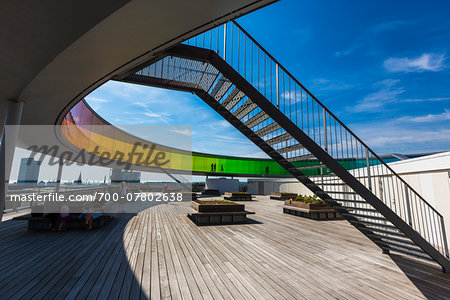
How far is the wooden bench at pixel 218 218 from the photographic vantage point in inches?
399

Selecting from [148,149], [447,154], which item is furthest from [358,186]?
[148,149]

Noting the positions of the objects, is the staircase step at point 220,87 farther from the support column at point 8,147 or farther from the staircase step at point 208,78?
the support column at point 8,147

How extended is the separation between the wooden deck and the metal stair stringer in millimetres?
738

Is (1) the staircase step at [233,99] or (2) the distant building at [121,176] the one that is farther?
(2) the distant building at [121,176]

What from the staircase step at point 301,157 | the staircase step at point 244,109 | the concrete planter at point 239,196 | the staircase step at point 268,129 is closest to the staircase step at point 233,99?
the staircase step at point 244,109

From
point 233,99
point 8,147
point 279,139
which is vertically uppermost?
point 233,99

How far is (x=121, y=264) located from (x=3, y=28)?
4927mm

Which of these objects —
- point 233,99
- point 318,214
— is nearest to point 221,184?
point 318,214

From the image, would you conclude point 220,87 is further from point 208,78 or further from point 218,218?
point 218,218

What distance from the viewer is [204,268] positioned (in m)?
4.88

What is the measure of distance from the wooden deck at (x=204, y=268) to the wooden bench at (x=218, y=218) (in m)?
1.99

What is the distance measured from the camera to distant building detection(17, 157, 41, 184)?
49.7 ft

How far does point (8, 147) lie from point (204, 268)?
509 centimetres

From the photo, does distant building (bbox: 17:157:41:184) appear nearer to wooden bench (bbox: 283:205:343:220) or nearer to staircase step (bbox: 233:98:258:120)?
staircase step (bbox: 233:98:258:120)
